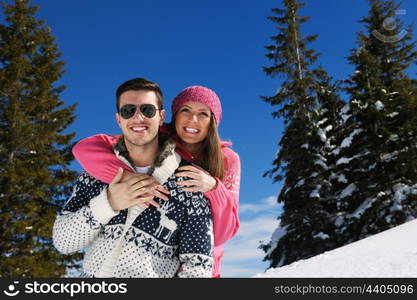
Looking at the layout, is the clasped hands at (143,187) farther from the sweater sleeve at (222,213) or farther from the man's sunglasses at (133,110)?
the man's sunglasses at (133,110)

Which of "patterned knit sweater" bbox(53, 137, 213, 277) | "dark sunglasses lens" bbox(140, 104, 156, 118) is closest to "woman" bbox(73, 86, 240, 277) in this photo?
"patterned knit sweater" bbox(53, 137, 213, 277)

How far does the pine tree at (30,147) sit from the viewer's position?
13.4 m

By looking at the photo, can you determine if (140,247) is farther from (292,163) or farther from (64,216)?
(292,163)

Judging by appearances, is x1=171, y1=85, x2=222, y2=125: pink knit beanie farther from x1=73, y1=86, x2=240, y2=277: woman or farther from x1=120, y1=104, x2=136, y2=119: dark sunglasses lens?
x1=120, y1=104, x2=136, y2=119: dark sunglasses lens

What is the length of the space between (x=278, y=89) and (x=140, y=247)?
17055 mm

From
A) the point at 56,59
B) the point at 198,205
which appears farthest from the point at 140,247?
the point at 56,59

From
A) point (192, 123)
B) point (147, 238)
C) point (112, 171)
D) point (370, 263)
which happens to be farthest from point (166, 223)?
point (370, 263)

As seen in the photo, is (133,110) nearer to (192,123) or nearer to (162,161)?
(162,161)

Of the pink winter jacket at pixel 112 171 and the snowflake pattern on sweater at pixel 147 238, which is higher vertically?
the pink winter jacket at pixel 112 171

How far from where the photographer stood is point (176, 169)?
2576 millimetres

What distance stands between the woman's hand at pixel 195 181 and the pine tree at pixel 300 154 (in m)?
13.6

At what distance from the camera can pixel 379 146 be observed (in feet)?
48.6

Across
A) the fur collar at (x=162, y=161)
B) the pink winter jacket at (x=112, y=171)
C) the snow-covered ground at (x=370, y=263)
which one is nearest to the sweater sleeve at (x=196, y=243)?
the pink winter jacket at (x=112, y=171)

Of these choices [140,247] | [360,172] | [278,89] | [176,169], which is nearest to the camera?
[140,247]
